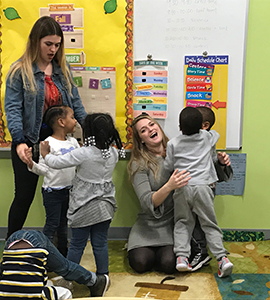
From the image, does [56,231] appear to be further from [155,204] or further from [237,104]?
[237,104]

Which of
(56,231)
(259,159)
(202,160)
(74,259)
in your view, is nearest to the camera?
(74,259)

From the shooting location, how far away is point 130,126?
235 centimetres

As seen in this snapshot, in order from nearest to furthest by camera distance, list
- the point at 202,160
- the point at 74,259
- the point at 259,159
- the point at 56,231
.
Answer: the point at 74,259 → the point at 202,160 → the point at 56,231 → the point at 259,159

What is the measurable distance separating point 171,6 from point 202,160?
1062 mm

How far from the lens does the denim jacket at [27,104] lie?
1992 mm

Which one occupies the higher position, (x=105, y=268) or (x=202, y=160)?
(x=202, y=160)

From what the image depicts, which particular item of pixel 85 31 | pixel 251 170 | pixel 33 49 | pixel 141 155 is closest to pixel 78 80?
pixel 85 31

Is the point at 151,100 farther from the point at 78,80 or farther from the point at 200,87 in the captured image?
the point at 78,80

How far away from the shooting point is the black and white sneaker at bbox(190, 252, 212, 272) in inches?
83.5

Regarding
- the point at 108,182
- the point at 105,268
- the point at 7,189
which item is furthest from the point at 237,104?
the point at 7,189

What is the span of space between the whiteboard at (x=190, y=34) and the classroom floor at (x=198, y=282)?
1.01 m

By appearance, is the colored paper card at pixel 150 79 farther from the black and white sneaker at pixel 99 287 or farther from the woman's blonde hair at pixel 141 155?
the black and white sneaker at pixel 99 287

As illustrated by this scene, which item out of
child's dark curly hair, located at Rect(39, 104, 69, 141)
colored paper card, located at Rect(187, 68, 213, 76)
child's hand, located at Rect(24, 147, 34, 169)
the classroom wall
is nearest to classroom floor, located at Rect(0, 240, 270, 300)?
the classroom wall

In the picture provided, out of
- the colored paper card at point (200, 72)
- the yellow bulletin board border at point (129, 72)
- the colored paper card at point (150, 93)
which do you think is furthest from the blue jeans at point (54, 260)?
the colored paper card at point (200, 72)
